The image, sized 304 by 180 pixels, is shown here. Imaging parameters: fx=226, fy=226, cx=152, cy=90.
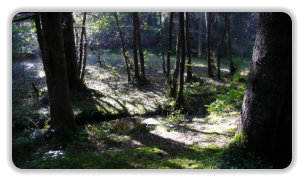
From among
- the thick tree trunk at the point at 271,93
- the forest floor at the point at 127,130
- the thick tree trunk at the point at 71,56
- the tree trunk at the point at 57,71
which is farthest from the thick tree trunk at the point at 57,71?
the thick tree trunk at the point at 271,93

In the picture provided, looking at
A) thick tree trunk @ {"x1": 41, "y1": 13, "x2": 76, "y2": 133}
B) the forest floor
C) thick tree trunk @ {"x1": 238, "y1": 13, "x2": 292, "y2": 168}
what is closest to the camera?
thick tree trunk @ {"x1": 238, "y1": 13, "x2": 292, "y2": 168}

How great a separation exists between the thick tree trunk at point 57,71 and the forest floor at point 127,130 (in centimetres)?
45

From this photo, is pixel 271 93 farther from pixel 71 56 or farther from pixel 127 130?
pixel 71 56

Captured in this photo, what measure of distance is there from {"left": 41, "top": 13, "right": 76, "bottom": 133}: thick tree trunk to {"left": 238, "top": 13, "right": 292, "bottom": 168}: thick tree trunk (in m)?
3.74

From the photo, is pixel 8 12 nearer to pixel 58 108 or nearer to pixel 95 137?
pixel 58 108

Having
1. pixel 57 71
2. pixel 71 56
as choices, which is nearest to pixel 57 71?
pixel 57 71

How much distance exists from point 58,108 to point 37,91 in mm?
3265

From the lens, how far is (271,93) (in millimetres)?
3748

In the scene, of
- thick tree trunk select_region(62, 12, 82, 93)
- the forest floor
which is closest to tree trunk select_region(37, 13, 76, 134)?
the forest floor

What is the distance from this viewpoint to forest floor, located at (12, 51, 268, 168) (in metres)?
4.07

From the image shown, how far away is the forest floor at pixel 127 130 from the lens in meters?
4.07

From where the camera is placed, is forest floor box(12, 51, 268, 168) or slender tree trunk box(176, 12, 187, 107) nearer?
forest floor box(12, 51, 268, 168)

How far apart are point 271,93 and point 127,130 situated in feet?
13.3

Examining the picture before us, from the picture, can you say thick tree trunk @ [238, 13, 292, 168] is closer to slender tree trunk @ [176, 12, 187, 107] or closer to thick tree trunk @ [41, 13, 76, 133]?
thick tree trunk @ [41, 13, 76, 133]
